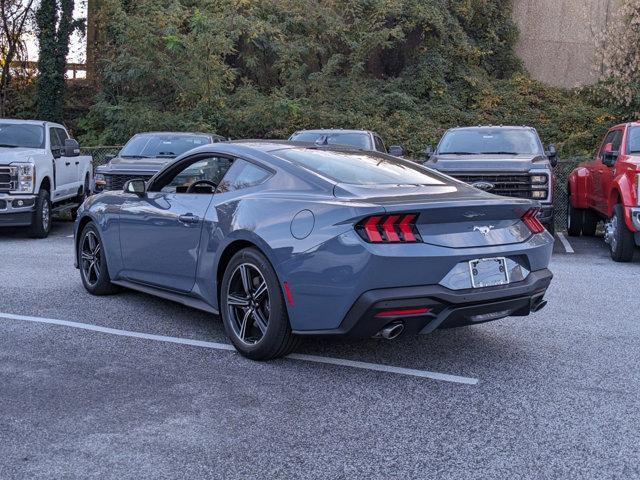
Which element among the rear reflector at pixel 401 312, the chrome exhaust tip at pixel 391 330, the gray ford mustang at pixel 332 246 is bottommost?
the chrome exhaust tip at pixel 391 330

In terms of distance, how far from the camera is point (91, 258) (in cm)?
808

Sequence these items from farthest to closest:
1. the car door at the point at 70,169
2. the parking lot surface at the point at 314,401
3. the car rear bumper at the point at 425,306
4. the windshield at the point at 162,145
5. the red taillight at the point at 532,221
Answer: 1. the car door at the point at 70,169
2. the windshield at the point at 162,145
3. the red taillight at the point at 532,221
4. the car rear bumper at the point at 425,306
5. the parking lot surface at the point at 314,401

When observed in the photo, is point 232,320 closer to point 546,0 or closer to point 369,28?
point 369,28

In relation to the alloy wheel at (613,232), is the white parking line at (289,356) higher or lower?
lower

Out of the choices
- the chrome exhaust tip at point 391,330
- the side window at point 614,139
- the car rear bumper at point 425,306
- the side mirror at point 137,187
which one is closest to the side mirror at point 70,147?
the side mirror at point 137,187

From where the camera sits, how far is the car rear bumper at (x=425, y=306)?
4.99 m

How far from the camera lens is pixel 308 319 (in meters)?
5.22

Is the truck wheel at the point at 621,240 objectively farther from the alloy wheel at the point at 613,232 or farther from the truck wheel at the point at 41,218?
the truck wheel at the point at 41,218

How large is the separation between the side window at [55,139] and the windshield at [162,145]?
3.97 feet

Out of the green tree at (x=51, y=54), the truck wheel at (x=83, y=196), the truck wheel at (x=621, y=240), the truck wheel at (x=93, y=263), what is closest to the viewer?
the truck wheel at (x=93, y=263)

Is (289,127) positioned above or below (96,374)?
above

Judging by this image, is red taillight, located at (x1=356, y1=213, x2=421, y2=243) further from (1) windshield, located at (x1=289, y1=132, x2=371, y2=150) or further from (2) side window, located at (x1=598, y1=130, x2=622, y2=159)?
(1) windshield, located at (x1=289, y1=132, x2=371, y2=150)

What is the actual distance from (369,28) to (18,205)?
17811 millimetres

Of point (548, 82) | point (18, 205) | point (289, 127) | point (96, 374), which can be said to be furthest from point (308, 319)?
point (548, 82)
